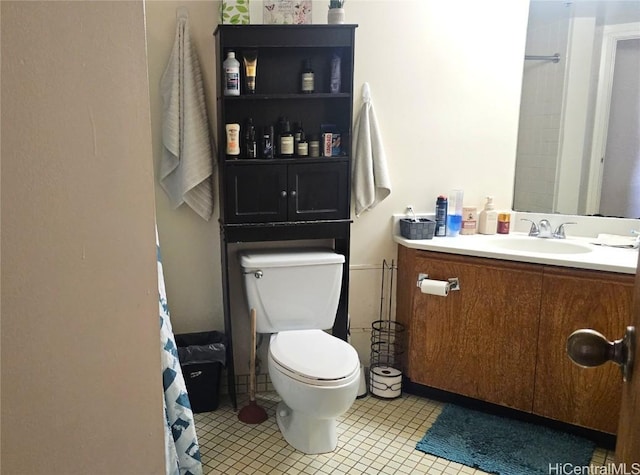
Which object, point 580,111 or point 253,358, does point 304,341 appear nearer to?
point 253,358

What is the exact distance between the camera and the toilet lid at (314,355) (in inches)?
80.4

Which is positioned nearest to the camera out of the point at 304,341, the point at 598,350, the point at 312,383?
the point at 598,350

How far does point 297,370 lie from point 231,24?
59.5 inches

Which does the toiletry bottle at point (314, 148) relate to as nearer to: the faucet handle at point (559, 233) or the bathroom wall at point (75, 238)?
the faucet handle at point (559, 233)

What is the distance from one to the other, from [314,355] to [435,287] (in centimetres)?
68

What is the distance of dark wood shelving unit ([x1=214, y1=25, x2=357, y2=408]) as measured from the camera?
2.31m

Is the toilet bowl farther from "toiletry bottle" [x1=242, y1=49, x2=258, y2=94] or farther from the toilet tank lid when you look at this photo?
"toiletry bottle" [x1=242, y1=49, x2=258, y2=94]

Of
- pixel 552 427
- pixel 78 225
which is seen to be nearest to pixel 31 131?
pixel 78 225

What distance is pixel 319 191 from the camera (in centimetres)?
246

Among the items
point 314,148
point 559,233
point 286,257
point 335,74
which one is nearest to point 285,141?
point 314,148

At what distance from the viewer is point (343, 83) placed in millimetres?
2445

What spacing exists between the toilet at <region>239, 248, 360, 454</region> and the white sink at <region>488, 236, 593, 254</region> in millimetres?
867

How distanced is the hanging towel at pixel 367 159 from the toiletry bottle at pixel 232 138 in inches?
25.3

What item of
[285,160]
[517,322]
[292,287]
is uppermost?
[285,160]
